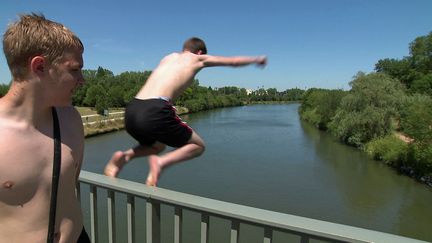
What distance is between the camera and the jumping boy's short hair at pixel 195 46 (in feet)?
10.4

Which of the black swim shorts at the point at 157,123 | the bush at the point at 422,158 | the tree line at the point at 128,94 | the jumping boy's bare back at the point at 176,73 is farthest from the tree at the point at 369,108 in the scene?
the black swim shorts at the point at 157,123

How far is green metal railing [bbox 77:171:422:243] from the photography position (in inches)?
55.2

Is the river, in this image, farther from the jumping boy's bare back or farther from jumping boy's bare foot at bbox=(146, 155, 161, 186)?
jumping boy's bare foot at bbox=(146, 155, 161, 186)

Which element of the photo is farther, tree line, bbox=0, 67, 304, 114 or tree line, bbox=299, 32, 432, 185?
tree line, bbox=0, 67, 304, 114

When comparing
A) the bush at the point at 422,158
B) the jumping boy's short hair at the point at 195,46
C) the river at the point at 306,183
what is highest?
the jumping boy's short hair at the point at 195,46

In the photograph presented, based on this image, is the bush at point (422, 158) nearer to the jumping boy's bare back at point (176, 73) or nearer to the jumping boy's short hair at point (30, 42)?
the jumping boy's bare back at point (176, 73)

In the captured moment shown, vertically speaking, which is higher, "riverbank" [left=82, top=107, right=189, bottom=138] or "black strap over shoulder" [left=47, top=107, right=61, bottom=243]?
"black strap over shoulder" [left=47, top=107, right=61, bottom=243]

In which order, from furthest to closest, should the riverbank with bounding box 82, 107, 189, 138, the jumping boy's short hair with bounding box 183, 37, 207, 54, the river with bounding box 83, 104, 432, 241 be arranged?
the riverbank with bounding box 82, 107, 189, 138 → the river with bounding box 83, 104, 432, 241 → the jumping boy's short hair with bounding box 183, 37, 207, 54

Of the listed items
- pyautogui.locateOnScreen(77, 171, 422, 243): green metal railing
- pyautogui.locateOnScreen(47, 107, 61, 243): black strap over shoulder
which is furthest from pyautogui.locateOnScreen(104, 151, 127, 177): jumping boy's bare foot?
pyautogui.locateOnScreen(47, 107, 61, 243): black strap over shoulder

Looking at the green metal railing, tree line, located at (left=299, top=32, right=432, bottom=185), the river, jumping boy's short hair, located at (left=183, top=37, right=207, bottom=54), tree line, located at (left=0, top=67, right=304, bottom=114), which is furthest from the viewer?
tree line, located at (left=0, top=67, right=304, bottom=114)

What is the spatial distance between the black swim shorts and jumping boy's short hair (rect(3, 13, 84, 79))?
1.59m

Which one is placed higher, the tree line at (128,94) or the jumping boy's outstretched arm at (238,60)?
the jumping boy's outstretched arm at (238,60)

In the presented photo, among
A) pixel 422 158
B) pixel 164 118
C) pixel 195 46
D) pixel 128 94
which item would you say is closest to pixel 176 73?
pixel 195 46

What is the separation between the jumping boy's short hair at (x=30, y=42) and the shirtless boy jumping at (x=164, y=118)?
153 centimetres
